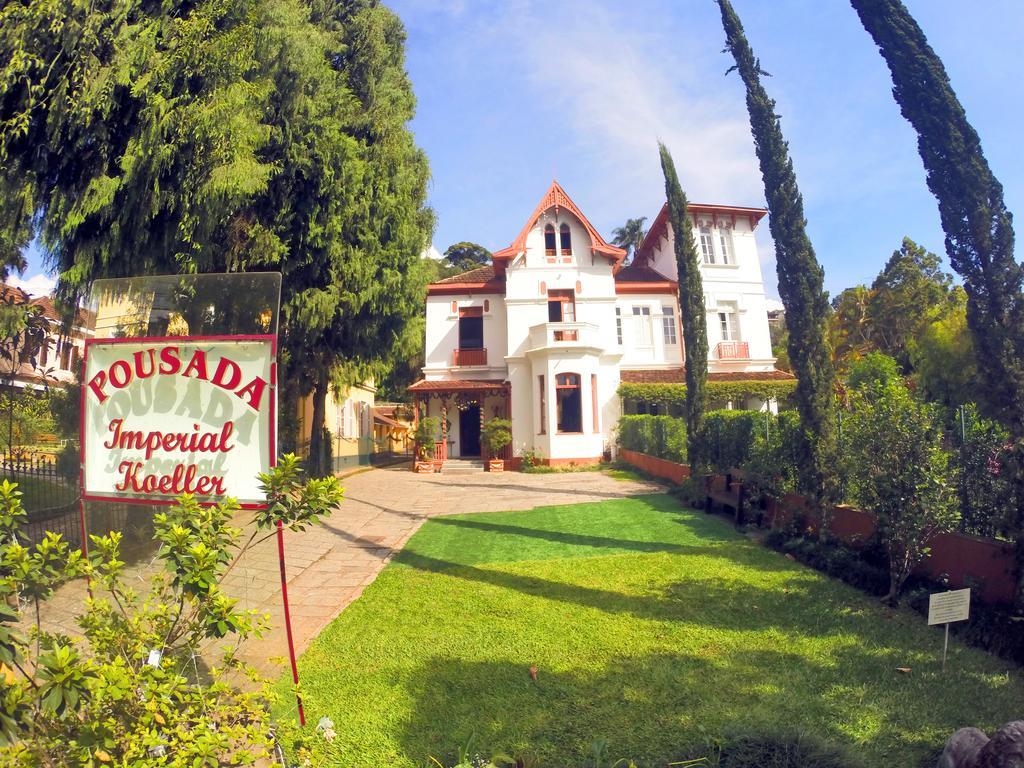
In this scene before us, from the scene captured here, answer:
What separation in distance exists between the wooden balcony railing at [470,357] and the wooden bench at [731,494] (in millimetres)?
15551

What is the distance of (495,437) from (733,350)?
10970mm

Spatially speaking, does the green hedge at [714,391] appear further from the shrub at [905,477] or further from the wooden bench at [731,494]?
the shrub at [905,477]

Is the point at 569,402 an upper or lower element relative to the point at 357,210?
lower

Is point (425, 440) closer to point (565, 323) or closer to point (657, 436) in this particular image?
point (565, 323)

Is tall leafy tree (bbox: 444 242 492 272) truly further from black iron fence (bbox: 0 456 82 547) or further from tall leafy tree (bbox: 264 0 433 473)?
black iron fence (bbox: 0 456 82 547)

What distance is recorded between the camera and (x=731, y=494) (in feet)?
33.3

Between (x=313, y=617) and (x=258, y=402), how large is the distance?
3.13 metres

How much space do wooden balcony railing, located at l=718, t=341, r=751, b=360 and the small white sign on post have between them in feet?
73.7

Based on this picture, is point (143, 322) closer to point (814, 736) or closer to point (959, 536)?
point (814, 736)

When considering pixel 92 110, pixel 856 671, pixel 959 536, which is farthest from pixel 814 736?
pixel 92 110

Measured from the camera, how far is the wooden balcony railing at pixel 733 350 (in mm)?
26031

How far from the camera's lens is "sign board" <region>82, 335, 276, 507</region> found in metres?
3.67

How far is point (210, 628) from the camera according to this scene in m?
2.42

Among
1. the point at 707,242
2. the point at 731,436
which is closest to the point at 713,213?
the point at 707,242
